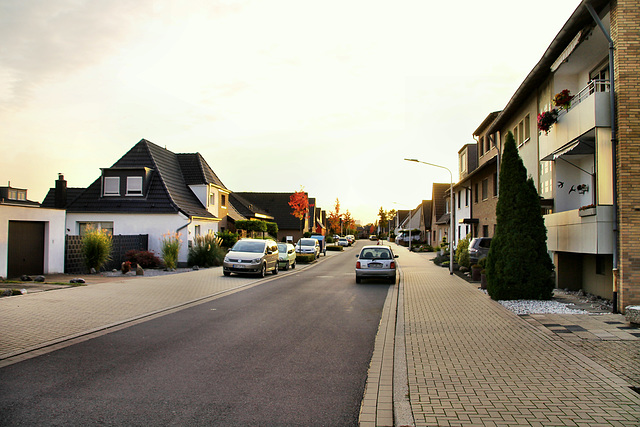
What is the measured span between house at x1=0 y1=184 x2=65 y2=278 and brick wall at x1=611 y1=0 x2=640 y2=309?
1864cm

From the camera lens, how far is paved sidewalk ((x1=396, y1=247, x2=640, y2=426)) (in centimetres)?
470

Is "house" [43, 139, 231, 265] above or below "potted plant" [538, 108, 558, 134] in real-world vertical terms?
below

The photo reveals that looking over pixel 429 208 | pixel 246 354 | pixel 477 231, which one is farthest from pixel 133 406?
pixel 429 208

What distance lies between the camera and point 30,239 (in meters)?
18.7

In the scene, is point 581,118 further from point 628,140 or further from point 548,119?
point 548,119

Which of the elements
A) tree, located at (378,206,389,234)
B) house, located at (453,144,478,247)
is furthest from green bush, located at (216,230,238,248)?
tree, located at (378,206,389,234)

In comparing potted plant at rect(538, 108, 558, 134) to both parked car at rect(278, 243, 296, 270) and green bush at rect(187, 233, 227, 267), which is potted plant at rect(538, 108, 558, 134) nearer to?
parked car at rect(278, 243, 296, 270)

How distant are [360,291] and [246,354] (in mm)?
9668

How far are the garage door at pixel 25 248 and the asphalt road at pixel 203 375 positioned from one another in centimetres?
1052

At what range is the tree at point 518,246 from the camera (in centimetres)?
1288

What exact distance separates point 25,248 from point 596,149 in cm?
1912

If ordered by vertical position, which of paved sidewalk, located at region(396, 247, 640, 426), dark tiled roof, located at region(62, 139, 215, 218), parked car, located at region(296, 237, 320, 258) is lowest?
paved sidewalk, located at region(396, 247, 640, 426)

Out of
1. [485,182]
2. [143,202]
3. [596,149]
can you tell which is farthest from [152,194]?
[596,149]

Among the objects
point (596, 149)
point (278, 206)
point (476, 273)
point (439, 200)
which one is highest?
point (439, 200)
